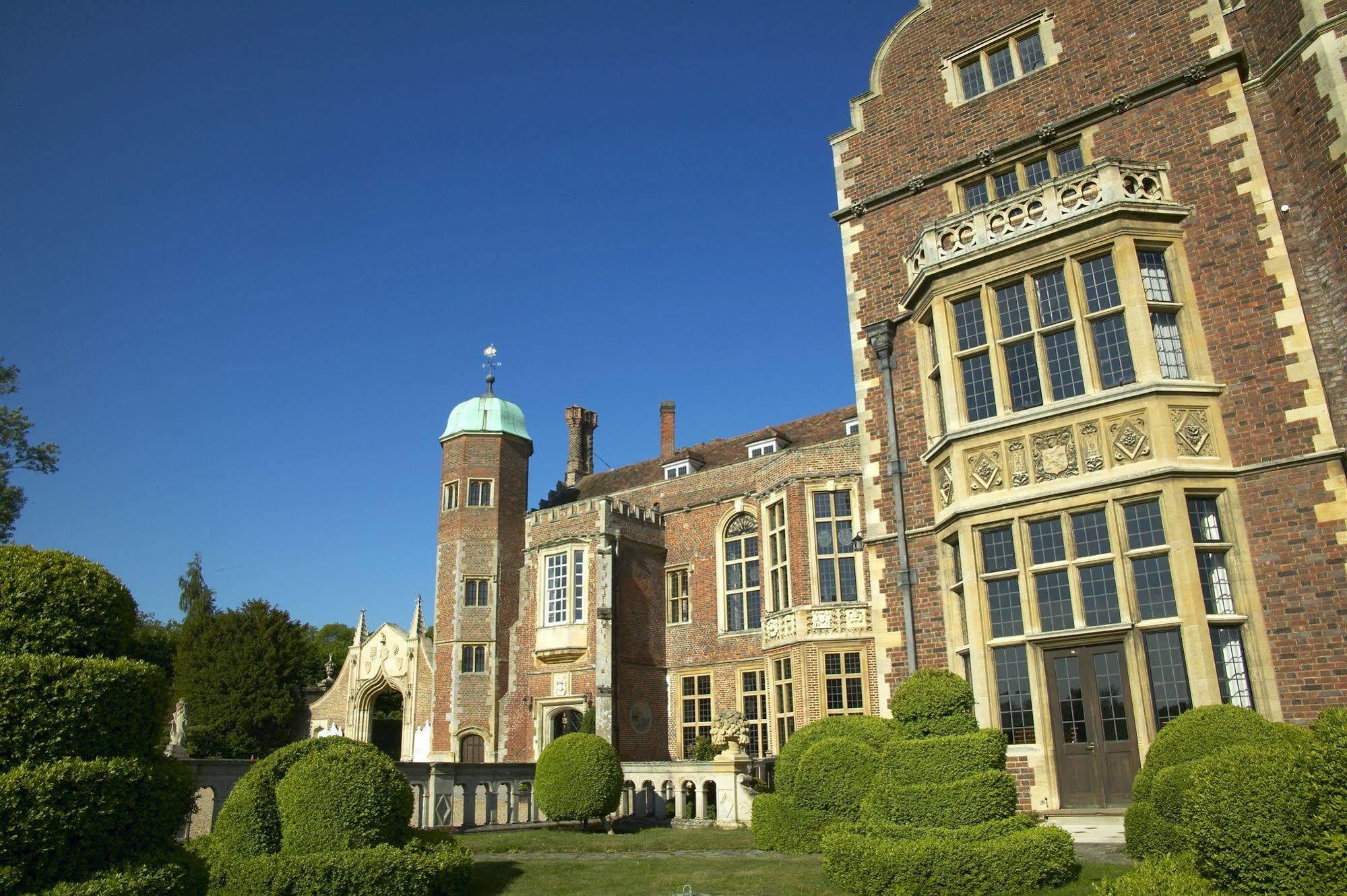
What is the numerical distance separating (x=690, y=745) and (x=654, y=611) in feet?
13.5

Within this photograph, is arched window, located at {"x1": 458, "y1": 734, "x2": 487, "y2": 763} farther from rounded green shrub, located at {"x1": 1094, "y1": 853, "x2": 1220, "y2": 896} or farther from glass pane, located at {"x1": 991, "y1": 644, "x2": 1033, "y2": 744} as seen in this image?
rounded green shrub, located at {"x1": 1094, "y1": 853, "x2": 1220, "y2": 896}

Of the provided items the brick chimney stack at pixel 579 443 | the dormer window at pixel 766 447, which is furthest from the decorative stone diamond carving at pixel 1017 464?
the brick chimney stack at pixel 579 443

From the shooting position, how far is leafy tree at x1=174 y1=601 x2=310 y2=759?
38.4 metres

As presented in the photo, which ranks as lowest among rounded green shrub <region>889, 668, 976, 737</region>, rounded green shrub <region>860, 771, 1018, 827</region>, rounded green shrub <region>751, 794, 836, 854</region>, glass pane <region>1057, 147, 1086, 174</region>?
rounded green shrub <region>751, 794, 836, 854</region>

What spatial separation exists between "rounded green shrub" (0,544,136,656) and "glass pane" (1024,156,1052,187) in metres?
14.6

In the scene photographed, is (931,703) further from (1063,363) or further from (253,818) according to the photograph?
(253,818)

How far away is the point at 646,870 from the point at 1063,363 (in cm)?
909

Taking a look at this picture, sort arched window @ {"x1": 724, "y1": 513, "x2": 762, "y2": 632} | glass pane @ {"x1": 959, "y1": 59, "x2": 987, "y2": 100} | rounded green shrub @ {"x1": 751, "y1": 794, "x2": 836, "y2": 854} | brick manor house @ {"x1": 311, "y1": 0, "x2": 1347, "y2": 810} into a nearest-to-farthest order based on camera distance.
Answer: brick manor house @ {"x1": 311, "y1": 0, "x2": 1347, "y2": 810}, rounded green shrub @ {"x1": 751, "y1": 794, "x2": 836, "y2": 854}, glass pane @ {"x1": 959, "y1": 59, "x2": 987, "y2": 100}, arched window @ {"x1": 724, "y1": 513, "x2": 762, "y2": 632}

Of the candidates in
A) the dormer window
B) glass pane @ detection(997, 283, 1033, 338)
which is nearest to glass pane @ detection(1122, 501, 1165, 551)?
glass pane @ detection(997, 283, 1033, 338)

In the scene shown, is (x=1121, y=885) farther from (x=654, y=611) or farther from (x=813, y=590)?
(x=654, y=611)

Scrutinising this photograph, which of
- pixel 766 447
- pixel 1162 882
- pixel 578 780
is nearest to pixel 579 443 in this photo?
pixel 766 447

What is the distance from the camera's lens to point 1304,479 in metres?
12.1

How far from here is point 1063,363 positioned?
13.8m

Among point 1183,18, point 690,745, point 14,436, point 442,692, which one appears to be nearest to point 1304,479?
point 1183,18
